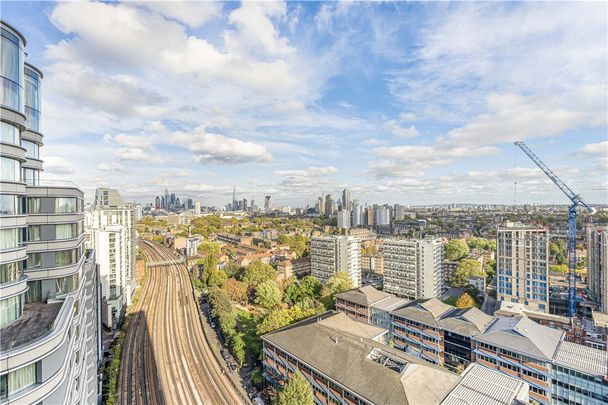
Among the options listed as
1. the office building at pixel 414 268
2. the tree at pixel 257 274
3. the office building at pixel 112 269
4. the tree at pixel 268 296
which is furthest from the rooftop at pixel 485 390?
the tree at pixel 257 274

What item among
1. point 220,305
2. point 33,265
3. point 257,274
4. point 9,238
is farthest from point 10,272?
point 257,274

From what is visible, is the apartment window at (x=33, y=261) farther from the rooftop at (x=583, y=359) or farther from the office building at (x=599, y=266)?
the office building at (x=599, y=266)

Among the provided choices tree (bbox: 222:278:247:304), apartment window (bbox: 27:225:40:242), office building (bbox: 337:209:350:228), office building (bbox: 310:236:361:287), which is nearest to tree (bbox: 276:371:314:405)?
apartment window (bbox: 27:225:40:242)

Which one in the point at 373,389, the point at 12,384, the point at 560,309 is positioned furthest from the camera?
the point at 560,309

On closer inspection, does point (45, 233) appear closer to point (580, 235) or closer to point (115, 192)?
point (115, 192)

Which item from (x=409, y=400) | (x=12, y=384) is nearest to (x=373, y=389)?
(x=409, y=400)

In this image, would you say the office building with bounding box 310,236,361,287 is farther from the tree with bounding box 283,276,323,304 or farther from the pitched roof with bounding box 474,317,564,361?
the pitched roof with bounding box 474,317,564,361
